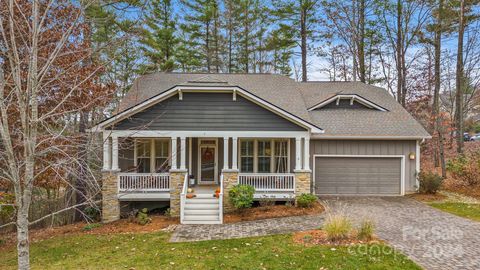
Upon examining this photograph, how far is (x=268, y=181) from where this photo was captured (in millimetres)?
11328

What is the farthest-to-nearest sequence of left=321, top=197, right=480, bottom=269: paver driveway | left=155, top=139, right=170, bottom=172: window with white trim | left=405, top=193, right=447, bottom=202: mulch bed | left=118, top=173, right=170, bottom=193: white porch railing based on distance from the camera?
left=155, top=139, right=170, bottom=172: window with white trim, left=405, top=193, right=447, bottom=202: mulch bed, left=118, top=173, right=170, bottom=193: white porch railing, left=321, top=197, right=480, bottom=269: paver driveway

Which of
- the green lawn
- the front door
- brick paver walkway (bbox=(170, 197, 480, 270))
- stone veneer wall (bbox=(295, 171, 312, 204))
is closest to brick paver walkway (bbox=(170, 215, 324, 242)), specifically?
brick paver walkway (bbox=(170, 197, 480, 270))

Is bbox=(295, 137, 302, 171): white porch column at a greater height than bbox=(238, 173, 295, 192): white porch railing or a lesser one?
greater

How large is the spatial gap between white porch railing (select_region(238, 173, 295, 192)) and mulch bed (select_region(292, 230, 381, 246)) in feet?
11.2

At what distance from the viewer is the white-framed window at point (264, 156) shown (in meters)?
13.0

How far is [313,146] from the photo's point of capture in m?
13.1

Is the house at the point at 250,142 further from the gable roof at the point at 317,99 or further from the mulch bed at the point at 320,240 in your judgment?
the mulch bed at the point at 320,240

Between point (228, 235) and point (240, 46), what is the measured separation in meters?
17.8

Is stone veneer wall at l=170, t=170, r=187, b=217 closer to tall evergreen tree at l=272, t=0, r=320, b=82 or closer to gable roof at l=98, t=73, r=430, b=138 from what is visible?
gable roof at l=98, t=73, r=430, b=138

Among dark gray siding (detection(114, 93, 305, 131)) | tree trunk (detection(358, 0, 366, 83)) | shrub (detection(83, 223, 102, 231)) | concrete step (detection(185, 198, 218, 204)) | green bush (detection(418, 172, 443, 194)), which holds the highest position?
tree trunk (detection(358, 0, 366, 83))

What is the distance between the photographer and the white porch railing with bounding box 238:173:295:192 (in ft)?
36.7

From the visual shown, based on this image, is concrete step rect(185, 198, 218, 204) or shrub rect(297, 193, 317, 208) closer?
concrete step rect(185, 198, 218, 204)

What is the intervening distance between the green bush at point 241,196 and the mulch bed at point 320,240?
2.65 m

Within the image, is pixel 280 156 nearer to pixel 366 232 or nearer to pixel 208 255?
pixel 366 232
